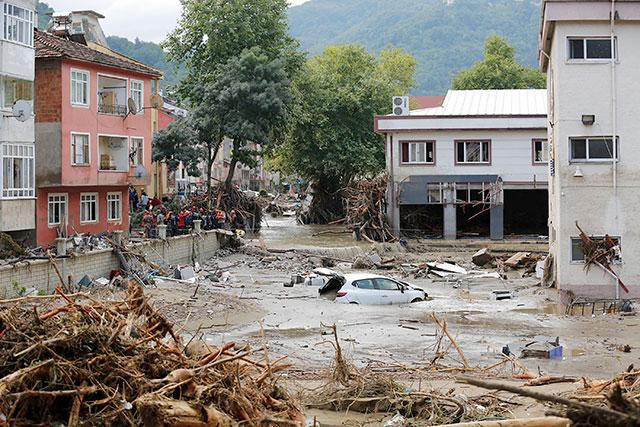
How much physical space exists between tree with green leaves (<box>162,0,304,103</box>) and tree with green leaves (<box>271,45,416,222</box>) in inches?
145

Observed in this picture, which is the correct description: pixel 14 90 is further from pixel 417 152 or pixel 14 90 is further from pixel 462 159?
pixel 462 159

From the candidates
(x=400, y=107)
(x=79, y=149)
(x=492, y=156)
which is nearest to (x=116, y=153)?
(x=79, y=149)

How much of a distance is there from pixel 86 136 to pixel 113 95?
3281 millimetres

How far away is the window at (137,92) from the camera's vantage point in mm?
40938

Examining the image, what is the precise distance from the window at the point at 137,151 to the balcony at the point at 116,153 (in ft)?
1.46

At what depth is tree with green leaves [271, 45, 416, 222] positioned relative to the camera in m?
63.2

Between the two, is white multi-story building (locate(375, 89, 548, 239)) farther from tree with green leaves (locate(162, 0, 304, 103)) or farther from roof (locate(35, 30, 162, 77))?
roof (locate(35, 30, 162, 77))

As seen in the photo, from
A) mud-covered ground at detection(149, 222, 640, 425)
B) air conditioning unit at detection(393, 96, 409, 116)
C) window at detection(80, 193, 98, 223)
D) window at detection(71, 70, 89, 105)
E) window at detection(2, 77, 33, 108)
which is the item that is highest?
air conditioning unit at detection(393, 96, 409, 116)

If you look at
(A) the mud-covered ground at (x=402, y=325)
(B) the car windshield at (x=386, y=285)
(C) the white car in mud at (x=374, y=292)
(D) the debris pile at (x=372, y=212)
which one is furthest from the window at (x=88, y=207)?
(B) the car windshield at (x=386, y=285)

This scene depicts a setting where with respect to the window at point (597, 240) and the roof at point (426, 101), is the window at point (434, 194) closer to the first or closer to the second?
the window at point (597, 240)

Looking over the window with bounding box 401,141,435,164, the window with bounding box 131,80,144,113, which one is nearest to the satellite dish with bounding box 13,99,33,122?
the window with bounding box 131,80,144,113

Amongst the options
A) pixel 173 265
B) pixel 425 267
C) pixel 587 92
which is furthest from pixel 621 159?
pixel 173 265

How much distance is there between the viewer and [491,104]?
5225 cm

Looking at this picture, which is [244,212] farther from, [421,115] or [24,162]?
[24,162]
